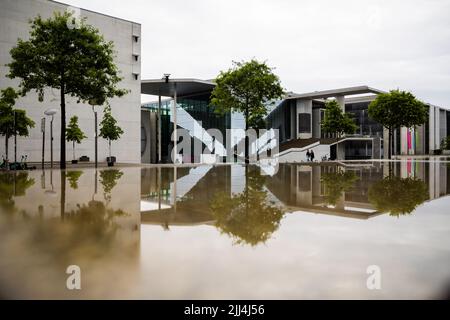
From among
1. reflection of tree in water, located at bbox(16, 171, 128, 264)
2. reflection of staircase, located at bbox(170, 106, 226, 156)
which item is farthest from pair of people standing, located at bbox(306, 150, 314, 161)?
reflection of tree in water, located at bbox(16, 171, 128, 264)

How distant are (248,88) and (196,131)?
2339cm

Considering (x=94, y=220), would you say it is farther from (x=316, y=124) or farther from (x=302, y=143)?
(x=316, y=124)

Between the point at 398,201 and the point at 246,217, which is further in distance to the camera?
the point at 398,201

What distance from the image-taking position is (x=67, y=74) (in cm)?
2831

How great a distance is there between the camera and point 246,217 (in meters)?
7.27

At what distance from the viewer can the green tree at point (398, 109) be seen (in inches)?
2298

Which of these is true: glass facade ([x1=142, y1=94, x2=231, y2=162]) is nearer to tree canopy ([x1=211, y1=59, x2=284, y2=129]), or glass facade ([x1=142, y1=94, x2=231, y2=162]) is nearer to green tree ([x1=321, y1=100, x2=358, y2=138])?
green tree ([x1=321, y1=100, x2=358, y2=138])

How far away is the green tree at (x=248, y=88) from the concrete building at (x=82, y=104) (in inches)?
496

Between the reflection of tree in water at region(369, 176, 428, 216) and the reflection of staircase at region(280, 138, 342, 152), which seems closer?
the reflection of tree in water at region(369, 176, 428, 216)

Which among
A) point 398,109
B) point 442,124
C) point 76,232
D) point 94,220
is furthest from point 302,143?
point 442,124

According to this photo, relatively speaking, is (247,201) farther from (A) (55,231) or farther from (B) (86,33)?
(B) (86,33)

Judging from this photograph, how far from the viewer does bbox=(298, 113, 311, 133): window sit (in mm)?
76062

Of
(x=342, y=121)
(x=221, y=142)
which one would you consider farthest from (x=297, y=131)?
(x=221, y=142)

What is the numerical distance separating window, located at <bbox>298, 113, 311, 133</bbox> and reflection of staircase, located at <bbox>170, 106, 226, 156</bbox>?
1975 cm
